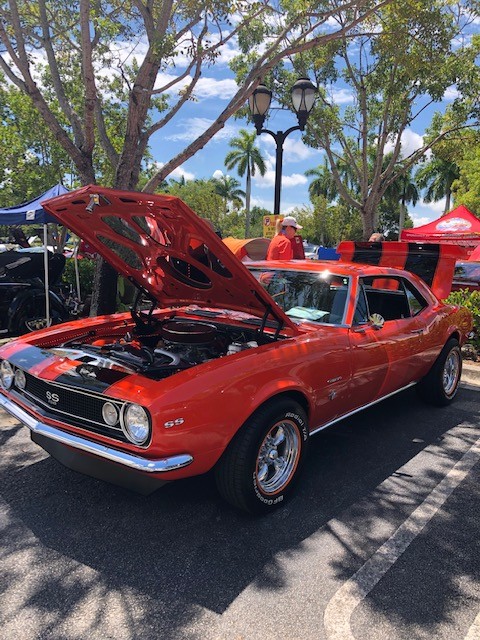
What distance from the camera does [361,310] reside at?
4004 mm

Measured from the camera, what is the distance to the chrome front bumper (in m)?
2.46

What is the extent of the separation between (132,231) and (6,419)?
236 cm

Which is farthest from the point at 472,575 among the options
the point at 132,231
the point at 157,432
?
the point at 132,231

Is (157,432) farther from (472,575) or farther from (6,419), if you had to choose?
(6,419)

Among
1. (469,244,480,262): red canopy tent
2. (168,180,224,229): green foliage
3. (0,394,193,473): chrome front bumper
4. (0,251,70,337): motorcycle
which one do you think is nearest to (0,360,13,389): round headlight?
(0,394,193,473): chrome front bumper

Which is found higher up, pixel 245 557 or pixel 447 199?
pixel 447 199


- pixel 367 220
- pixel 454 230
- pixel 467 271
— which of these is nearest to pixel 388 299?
pixel 467 271

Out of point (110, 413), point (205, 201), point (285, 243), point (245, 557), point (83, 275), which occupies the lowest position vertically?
point (245, 557)

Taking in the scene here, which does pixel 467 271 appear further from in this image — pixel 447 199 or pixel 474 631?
pixel 447 199

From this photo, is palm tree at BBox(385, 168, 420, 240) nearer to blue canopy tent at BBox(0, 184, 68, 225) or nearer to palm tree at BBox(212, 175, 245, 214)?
palm tree at BBox(212, 175, 245, 214)

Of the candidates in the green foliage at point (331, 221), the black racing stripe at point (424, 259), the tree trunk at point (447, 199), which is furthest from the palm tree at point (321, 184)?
the black racing stripe at point (424, 259)

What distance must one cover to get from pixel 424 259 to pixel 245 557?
4550 mm

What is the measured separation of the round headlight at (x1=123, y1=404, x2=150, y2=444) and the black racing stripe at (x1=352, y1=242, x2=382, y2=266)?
4.21 m

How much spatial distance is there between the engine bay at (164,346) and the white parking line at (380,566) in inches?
59.5
